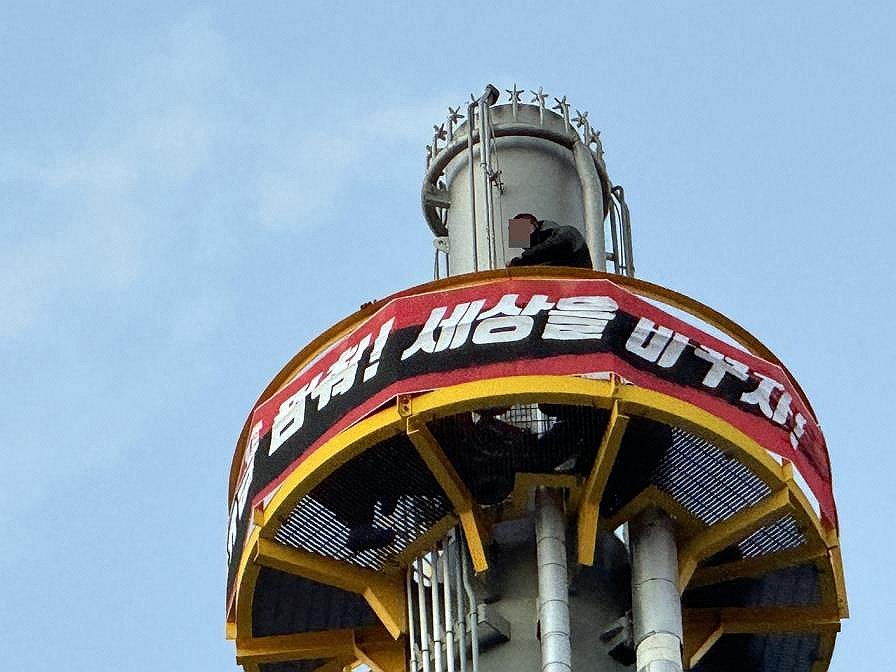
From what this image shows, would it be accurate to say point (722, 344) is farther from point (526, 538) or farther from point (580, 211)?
point (580, 211)

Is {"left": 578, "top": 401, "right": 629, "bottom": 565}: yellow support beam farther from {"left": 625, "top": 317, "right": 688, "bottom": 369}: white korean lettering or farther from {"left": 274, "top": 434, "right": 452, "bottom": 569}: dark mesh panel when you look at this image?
{"left": 274, "top": 434, "right": 452, "bottom": 569}: dark mesh panel

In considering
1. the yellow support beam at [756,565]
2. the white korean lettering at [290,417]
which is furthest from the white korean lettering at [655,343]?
the white korean lettering at [290,417]

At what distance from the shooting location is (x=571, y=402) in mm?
34125

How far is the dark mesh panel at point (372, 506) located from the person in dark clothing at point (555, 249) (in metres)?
4.66

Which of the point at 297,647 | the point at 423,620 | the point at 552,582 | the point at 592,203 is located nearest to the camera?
the point at 552,582

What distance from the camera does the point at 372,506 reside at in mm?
35656

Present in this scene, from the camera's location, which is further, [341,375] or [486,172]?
[486,172]

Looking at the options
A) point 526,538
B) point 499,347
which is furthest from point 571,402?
point 526,538

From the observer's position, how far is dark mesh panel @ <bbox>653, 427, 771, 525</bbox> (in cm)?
3506

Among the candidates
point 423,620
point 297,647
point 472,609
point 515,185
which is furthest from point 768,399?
point 297,647

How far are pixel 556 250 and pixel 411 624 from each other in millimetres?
6457

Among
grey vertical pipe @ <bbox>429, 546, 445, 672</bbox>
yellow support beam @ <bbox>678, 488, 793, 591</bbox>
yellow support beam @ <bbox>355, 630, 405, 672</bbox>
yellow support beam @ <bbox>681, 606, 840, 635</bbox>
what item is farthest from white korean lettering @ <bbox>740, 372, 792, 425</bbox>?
yellow support beam @ <bbox>355, 630, 405, 672</bbox>

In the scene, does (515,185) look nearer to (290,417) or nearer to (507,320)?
(507,320)

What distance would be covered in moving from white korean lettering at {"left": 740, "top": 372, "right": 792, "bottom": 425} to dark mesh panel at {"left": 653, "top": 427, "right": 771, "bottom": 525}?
1011 millimetres
